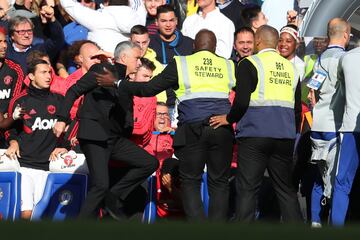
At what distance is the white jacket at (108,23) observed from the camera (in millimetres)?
11120

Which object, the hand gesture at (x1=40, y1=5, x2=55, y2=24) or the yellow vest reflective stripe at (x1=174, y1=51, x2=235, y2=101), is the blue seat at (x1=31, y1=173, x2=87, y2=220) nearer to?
the yellow vest reflective stripe at (x1=174, y1=51, x2=235, y2=101)

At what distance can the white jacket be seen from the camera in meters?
11.1

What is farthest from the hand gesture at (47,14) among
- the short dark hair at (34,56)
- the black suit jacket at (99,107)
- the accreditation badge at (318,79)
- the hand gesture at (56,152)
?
the accreditation badge at (318,79)

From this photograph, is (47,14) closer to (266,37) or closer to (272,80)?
(266,37)

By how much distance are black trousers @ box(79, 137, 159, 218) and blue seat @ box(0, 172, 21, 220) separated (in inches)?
35.6

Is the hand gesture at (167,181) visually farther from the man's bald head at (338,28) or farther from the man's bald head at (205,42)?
the man's bald head at (338,28)

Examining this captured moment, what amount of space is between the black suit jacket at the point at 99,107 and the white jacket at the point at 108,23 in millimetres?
2823

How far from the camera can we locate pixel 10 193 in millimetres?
8930

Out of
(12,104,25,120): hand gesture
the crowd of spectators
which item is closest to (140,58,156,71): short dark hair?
the crowd of spectators

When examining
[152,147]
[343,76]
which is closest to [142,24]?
[152,147]

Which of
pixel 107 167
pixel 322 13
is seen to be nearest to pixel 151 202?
pixel 107 167

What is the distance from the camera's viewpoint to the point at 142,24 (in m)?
11.7

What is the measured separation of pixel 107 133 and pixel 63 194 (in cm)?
115

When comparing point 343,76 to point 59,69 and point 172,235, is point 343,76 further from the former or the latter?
point 172,235
